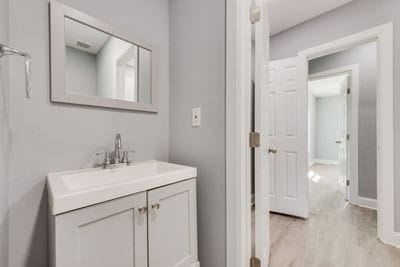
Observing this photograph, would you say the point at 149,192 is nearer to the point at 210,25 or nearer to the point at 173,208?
the point at 173,208

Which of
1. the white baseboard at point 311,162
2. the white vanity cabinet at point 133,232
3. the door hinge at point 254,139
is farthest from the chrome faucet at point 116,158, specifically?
the white baseboard at point 311,162

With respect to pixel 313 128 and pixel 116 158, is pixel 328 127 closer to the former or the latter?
pixel 313 128

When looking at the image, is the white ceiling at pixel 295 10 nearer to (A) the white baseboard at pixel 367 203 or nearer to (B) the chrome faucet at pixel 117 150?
(B) the chrome faucet at pixel 117 150

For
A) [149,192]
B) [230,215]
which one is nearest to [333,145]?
[230,215]

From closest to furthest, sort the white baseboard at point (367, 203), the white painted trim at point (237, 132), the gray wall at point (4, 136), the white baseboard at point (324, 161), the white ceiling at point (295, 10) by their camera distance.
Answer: the gray wall at point (4, 136)
the white painted trim at point (237, 132)
the white ceiling at point (295, 10)
the white baseboard at point (367, 203)
the white baseboard at point (324, 161)

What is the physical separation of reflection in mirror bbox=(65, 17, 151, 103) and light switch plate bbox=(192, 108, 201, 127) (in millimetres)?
365

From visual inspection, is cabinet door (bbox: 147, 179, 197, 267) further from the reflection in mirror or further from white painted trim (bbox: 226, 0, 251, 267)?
the reflection in mirror

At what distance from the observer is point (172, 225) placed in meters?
0.99

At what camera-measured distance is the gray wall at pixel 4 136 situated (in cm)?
74

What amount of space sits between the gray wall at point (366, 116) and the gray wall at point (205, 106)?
2895 millimetres

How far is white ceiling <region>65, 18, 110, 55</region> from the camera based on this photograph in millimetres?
1023

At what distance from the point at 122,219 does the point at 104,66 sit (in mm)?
940

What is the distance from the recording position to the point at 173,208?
100 centimetres

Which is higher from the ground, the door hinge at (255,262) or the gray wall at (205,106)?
the gray wall at (205,106)
